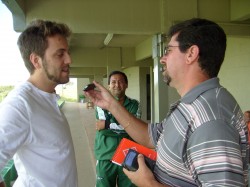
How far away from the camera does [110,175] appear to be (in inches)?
141

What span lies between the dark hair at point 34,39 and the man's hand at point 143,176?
90 cm

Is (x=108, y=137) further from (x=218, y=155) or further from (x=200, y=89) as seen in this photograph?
(x=218, y=155)

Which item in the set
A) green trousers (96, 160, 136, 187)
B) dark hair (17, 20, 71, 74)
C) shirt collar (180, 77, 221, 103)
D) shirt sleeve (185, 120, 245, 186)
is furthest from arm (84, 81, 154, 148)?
green trousers (96, 160, 136, 187)

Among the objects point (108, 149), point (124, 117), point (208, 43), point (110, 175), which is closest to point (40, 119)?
point (124, 117)

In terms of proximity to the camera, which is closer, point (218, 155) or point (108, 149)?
point (218, 155)

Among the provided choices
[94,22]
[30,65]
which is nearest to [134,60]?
[94,22]

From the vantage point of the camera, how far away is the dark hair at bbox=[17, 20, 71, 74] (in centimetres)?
178

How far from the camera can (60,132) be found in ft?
5.60

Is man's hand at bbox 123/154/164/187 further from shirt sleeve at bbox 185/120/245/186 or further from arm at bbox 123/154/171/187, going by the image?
shirt sleeve at bbox 185/120/245/186

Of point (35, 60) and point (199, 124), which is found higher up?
point (35, 60)

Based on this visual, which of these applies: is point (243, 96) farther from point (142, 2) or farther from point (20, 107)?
point (20, 107)

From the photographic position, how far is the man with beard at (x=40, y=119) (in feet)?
4.67

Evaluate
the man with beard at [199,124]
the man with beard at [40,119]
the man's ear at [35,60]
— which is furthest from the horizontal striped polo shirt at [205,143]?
the man's ear at [35,60]

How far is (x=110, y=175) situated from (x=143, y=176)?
7.39ft
